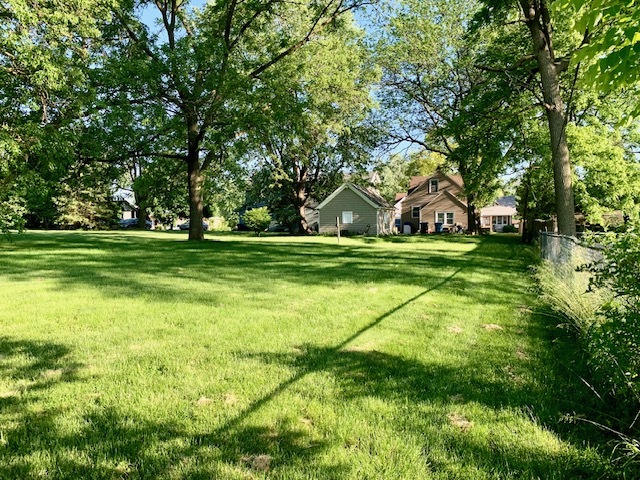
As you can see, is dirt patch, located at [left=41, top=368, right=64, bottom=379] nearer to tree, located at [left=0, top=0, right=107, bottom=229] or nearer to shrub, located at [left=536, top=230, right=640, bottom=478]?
tree, located at [left=0, top=0, right=107, bottom=229]

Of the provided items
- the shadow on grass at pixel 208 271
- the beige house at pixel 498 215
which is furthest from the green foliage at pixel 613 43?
the beige house at pixel 498 215

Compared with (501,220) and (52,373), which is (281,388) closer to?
(52,373)

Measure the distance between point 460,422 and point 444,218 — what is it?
44.7 metres

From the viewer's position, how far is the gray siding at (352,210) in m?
37.7

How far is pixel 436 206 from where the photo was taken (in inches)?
1810

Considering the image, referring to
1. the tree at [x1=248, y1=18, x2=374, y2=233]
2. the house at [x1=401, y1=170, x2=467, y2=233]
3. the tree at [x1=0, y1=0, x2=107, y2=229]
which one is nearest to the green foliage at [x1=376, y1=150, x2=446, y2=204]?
the house at [x1=401, y1=170, x2=467, y2=233]

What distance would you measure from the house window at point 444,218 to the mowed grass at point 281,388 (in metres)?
39.6

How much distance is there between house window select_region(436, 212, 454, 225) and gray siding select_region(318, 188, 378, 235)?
11.7 m

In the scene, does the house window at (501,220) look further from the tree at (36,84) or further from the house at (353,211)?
the tree at (36,84)

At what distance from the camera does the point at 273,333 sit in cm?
525

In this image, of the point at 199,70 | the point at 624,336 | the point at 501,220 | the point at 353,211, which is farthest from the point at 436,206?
the point at 624,336

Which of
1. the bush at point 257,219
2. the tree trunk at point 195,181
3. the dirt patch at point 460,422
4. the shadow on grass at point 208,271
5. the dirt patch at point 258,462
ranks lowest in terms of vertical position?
the dirt patch at point 460,422

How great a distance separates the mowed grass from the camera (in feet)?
8.57

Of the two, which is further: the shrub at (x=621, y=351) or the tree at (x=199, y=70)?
the tree at (x=199, y=70)
